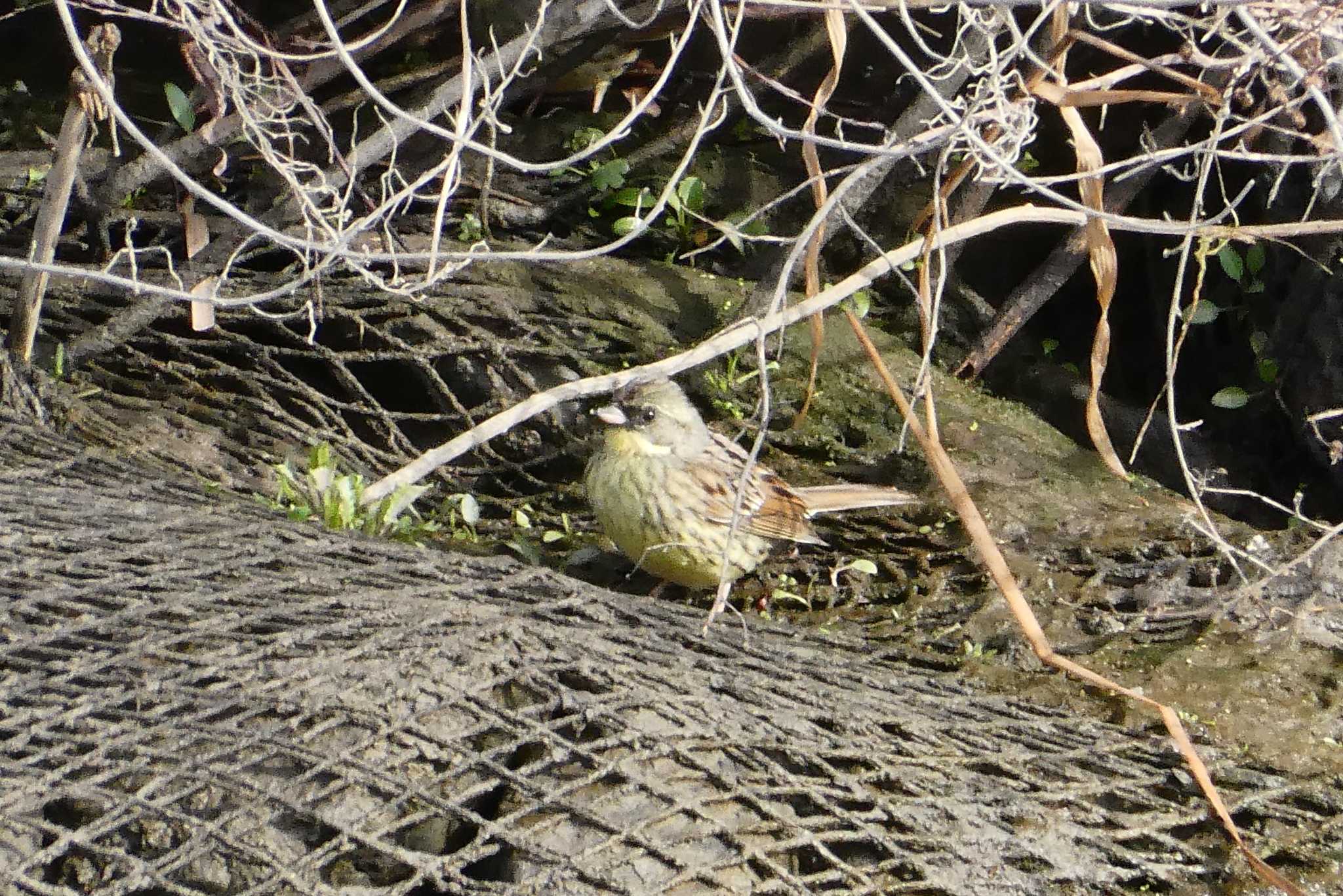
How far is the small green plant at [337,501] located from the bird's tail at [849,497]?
4.48 feet

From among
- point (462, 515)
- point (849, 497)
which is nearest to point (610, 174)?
point (462, 515)

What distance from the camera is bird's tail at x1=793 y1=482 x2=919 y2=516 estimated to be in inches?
192

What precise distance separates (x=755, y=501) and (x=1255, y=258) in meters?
2.63

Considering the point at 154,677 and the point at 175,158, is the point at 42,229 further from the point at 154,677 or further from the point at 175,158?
the point at 154,677

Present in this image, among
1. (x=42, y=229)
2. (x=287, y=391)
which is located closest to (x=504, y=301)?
(x=287, y=391)

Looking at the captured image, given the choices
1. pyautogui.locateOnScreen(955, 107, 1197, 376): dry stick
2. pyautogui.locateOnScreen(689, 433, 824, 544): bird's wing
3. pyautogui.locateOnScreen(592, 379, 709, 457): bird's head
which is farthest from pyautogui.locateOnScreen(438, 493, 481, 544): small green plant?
pyautogui.locateOnScreen(955, 107, 1197, 376): dry stick

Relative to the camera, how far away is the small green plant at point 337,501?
174 inches

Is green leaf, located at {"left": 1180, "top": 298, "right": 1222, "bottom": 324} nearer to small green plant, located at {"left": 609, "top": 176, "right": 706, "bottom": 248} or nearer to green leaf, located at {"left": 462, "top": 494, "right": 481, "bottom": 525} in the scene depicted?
small green plant, located at {"left": 609, "top": 176, "right": 706, "bottom": 248}

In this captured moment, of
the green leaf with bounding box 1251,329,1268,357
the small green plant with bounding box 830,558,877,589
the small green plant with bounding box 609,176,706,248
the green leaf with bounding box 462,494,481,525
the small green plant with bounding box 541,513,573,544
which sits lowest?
the small green plant with bounding box 830,558,877,589

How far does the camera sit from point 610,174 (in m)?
6.23

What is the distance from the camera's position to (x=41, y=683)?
8.85ft

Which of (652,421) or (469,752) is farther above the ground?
(652,421)

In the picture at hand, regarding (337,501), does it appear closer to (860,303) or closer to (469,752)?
(469,752)

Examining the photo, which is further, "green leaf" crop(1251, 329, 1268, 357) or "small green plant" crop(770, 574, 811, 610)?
"green leaf" crop(1251, 329, 1268, 357)
